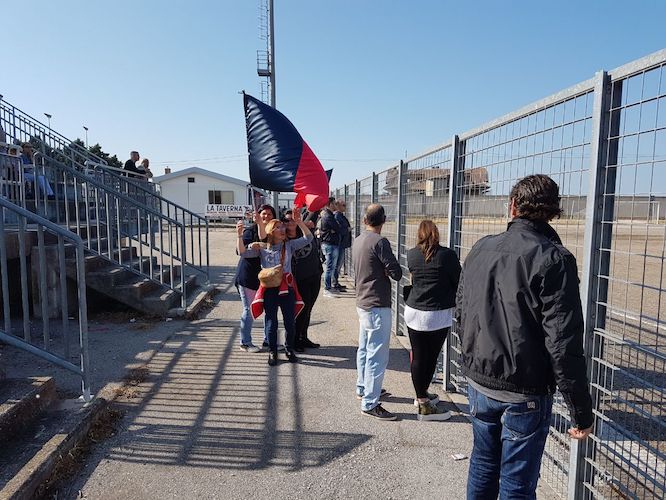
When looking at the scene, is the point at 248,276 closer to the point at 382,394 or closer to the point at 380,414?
the point at 382,394

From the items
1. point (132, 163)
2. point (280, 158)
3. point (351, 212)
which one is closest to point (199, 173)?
point (132, 163)

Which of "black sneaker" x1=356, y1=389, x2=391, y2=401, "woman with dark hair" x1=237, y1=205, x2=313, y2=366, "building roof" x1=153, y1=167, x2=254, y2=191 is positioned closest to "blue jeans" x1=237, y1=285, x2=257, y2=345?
"woman with dark hair" x1=237, y1=205, x2=313, y2=366

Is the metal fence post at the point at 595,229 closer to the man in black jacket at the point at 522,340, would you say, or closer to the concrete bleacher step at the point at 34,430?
the man in black jacket at the point at 522,340

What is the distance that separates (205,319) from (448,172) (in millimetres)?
4627

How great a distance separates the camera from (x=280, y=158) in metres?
5.76

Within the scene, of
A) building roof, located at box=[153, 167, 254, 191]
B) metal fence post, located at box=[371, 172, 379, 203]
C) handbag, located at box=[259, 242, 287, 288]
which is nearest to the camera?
handbag, located at box=[259, 242, 287, 288]

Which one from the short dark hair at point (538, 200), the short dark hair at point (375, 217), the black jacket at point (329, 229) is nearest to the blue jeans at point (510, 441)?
the short dark hair at point (538, 200)

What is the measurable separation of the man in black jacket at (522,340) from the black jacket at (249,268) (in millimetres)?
3669

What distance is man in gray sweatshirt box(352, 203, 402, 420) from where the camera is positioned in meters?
3.99

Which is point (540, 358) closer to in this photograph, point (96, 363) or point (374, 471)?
point (374, 471)

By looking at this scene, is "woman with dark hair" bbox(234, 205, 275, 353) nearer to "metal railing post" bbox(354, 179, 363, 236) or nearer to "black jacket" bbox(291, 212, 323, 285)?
"black jacket" bbox(291, 212, 323, 285)

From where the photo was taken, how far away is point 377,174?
7293 mm

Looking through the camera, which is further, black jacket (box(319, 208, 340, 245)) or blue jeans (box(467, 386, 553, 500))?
black jacket (box(319, 208, 340, 245))

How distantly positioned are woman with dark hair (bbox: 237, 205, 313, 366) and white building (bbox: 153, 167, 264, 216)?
1374 inches
